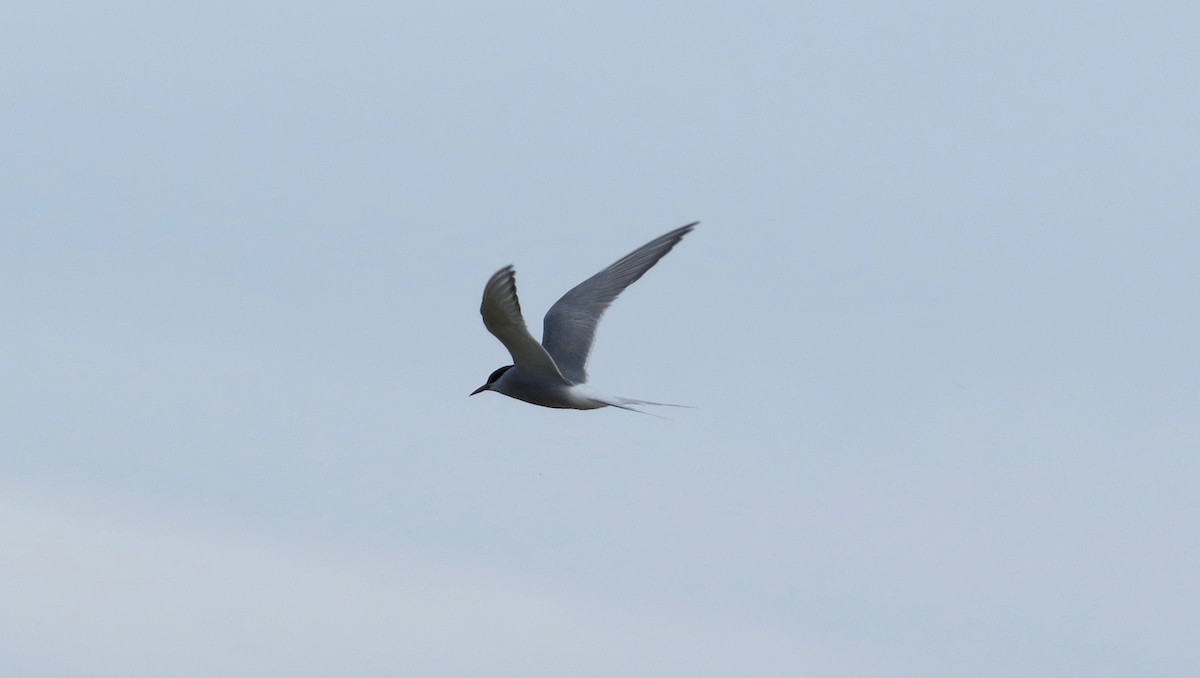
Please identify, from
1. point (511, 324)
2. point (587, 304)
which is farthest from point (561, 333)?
point (511, 324)

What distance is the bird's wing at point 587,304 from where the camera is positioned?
2164 cm

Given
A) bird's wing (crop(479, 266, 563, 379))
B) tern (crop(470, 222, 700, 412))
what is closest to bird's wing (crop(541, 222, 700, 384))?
tern (crop(470, 222, 700, 412))

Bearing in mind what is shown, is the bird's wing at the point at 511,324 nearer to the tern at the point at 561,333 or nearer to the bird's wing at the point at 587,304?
the tern at the point at 561,333

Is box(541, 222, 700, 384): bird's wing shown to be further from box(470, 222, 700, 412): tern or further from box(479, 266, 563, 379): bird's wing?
box(479, 266, 563, 379): bird's wing

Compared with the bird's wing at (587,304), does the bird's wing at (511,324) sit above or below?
below

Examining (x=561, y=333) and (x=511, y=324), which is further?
(x=561, y=333)

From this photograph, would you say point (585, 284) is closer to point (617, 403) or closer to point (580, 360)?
point (580, 360)

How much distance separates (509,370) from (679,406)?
3.01 m

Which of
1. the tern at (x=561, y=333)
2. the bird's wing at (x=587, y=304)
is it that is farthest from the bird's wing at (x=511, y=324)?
the bird's wing at (x=587, y=304)

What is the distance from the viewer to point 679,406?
18438 mm

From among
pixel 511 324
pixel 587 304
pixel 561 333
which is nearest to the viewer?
pixel 511 324

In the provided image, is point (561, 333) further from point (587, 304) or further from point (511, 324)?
point (511, 324)

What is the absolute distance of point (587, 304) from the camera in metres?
22.3

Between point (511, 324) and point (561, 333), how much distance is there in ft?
12.1
